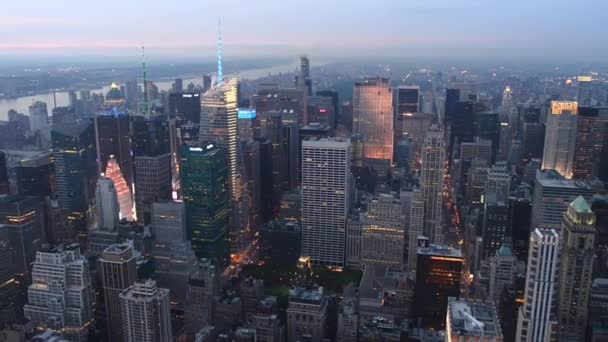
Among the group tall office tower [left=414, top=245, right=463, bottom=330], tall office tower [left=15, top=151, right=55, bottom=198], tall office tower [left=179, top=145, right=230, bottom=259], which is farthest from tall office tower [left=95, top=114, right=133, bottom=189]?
tall office tower [left=414, top=245, right=463, bottom=330]

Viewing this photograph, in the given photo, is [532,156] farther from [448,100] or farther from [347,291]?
[347,291]

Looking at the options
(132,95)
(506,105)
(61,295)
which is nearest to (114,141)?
(132,95)

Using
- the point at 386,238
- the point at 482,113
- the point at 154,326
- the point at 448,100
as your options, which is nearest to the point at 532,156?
the point at 482,113

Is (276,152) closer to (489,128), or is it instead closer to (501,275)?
(489,128)

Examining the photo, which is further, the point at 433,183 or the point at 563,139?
the point at 563,139

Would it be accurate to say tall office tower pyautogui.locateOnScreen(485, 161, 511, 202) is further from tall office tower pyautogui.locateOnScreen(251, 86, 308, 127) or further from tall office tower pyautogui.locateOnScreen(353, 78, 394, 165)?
tall office tower pyautogui.locateOnScreen(251, 86, 308, 127)

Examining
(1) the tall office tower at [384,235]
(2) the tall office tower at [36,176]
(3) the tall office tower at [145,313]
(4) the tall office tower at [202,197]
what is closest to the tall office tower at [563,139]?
(1) the tall office tower at [384,235]
